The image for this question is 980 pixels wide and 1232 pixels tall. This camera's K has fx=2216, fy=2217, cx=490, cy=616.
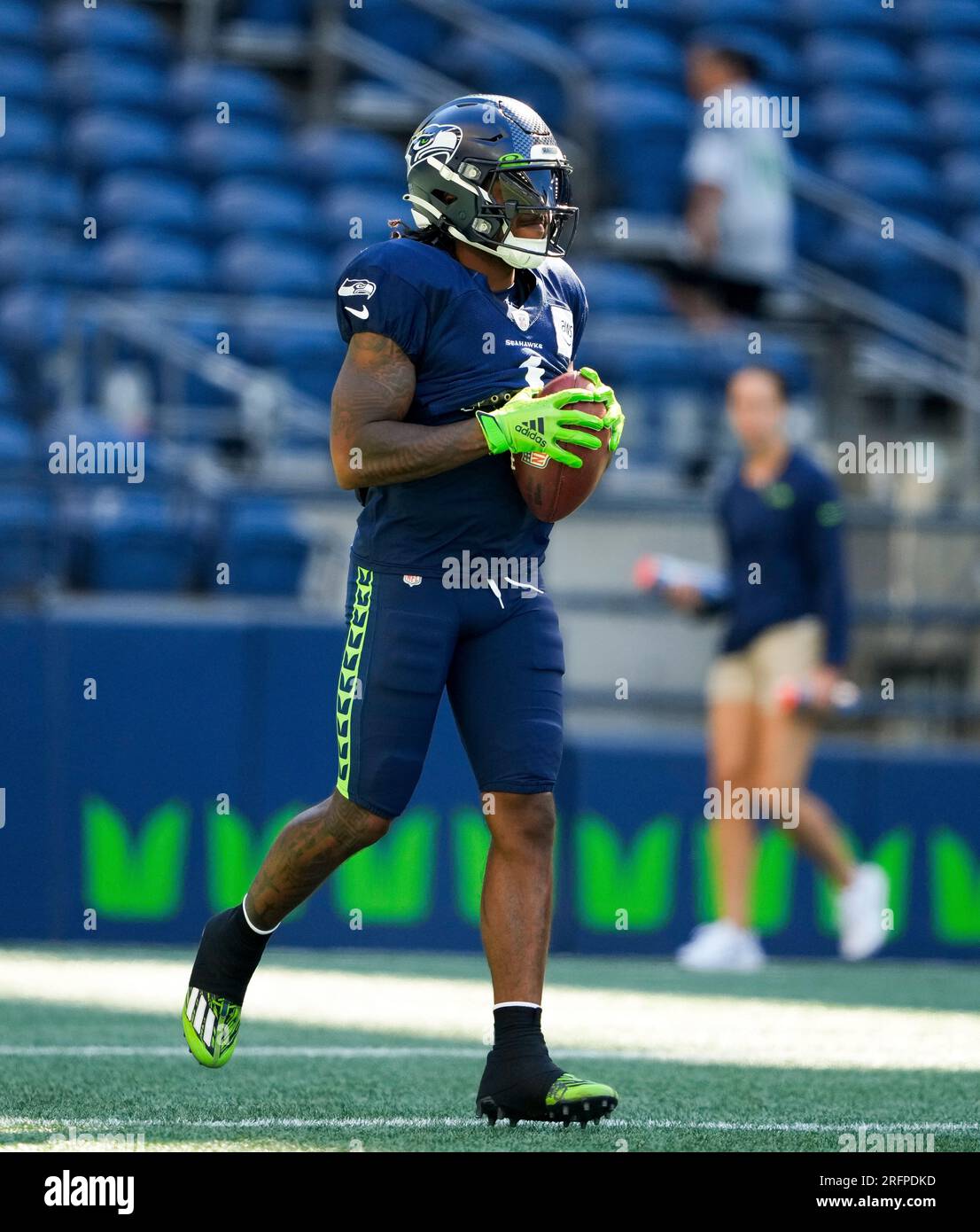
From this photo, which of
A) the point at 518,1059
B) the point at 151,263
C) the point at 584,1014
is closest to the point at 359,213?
the point at 151,263

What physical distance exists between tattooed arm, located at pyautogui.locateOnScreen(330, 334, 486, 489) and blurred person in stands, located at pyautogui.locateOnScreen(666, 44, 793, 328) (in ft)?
23.5

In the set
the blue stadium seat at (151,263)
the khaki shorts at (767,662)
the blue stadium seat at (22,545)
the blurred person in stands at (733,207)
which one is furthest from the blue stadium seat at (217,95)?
the khaki shorts at (767,662)

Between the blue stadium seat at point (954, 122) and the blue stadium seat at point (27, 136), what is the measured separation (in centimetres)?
578

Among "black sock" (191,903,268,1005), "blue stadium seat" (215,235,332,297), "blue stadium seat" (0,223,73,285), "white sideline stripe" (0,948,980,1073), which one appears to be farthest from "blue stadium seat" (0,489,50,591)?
"black sock" (191,903,268,1005)

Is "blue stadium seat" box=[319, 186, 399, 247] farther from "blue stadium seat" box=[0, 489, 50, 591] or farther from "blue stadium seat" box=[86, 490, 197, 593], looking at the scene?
"blue stadium seat" box=[0, 489, 50, 591]

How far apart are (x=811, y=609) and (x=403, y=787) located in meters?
4.31

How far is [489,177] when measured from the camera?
15.1 feet

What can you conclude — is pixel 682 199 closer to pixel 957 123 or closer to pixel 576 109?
pixel 576 109

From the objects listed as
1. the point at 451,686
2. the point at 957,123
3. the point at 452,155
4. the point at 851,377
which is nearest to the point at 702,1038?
the point at 451,686

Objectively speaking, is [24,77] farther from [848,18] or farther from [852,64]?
[848,18]

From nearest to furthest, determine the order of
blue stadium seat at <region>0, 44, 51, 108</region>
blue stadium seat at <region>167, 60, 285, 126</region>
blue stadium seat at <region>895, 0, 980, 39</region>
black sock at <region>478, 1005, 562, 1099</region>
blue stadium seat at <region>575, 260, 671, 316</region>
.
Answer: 1. black sock at <region>478, 1005, 562, 1099</region>
2. blue stadium seat at <region>575, 260, 671, 316</region>
3. blue stadium seat at <region>0, 44, 51, 108</region>
4. blue stadium seat at <region>167, 60, 285, 126</region>
5. blue stadium seat at <region>895, 0, 980, 39</region>

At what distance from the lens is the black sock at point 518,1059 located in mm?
4336

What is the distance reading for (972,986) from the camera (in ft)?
25.4

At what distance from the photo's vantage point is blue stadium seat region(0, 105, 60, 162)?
39.1 feet
